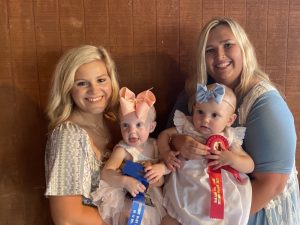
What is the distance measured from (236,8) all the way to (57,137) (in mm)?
1104

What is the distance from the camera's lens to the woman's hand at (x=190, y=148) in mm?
1462

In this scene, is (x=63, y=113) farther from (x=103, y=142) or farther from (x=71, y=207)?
(x=71, y=207)

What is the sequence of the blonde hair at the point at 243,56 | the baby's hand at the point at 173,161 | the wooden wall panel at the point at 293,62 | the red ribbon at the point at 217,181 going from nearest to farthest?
the red ribbon at the point at 217,181, the baby's hand at the point at 173,161, the blonde hair at the point at 243,56, the wooden wall panel at the point at 293,62

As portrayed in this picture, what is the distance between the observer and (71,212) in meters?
1.48

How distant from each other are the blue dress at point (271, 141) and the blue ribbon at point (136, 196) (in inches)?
18.5

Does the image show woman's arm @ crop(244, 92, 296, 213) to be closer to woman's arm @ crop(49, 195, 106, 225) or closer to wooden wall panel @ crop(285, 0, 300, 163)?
wooden wall panel @ crop(285, 0, 300, 163)

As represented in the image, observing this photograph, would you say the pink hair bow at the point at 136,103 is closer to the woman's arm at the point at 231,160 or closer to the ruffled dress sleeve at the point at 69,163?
the ruffled dress sleeve at the point at 69,163

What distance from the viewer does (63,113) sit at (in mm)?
1594

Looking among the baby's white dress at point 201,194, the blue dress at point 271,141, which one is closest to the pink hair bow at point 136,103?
the baby's white dress at point 201,194

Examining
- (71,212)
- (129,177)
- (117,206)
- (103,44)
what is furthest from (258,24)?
(71,212)

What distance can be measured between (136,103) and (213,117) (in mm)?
333

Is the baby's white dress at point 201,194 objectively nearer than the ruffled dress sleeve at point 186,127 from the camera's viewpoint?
Yes

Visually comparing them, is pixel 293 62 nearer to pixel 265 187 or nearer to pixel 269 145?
pixel 269 145

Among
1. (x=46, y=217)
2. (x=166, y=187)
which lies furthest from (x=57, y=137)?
(x=46, y=217)
